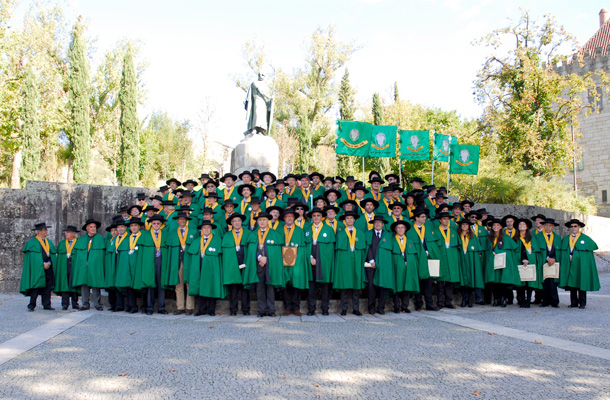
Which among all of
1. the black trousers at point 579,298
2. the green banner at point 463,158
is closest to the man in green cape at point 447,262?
the black trousers at point 579,298

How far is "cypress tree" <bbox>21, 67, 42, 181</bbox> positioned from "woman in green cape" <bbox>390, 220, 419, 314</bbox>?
74.4ft

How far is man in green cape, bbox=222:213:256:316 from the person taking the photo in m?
8.54

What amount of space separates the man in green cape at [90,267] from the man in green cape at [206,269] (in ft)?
6.93

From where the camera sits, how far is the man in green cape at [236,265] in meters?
8.54

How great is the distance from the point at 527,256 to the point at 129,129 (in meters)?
23.9

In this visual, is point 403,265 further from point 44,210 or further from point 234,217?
point 44,210

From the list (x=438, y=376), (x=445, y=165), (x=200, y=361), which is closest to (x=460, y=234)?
(x=438, y=376)

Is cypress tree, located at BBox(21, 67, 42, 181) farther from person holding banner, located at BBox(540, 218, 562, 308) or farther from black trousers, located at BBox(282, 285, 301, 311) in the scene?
person holding banner, located at BBox(540, 218, 562, 308)

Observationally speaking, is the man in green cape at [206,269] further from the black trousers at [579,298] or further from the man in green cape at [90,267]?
the black trousers at [579,298]

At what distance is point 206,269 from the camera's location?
860 centimetres

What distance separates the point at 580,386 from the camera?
4289 millimetres

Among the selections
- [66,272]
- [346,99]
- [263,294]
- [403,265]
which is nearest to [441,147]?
[403,265]

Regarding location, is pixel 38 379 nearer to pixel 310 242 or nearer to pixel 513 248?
pixel 310 242

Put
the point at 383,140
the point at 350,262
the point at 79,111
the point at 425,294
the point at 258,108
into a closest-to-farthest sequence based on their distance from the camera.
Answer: the point at 350,262 → the point at 425,294 → the point at 383,140 → the point at 258,108 → the point at 79,111
